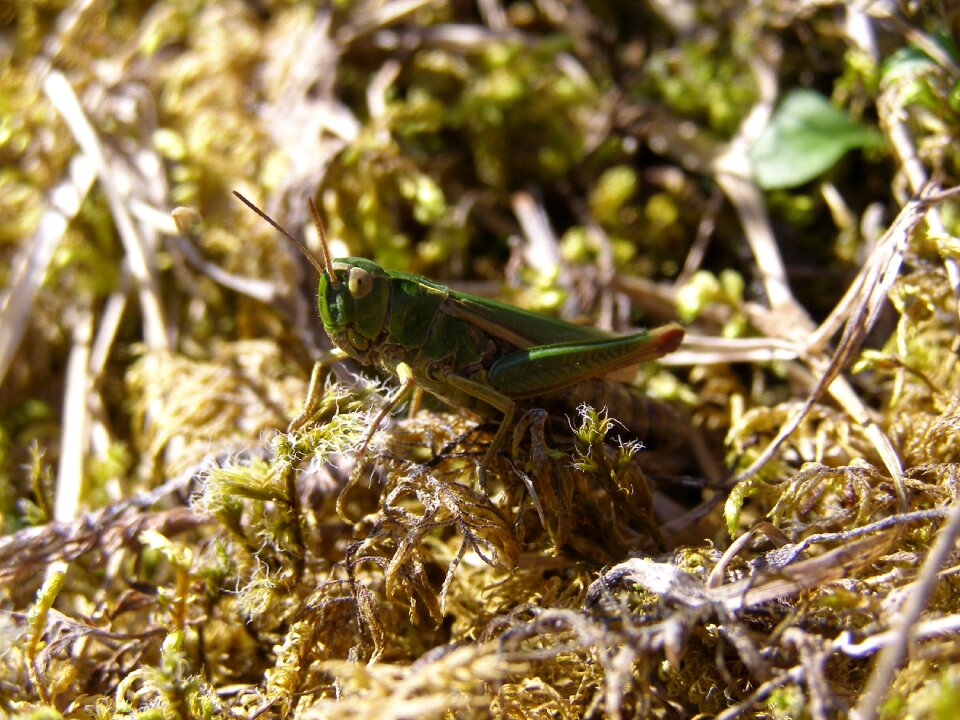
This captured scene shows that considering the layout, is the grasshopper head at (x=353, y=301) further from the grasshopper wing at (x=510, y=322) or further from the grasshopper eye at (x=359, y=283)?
the grasshopper wing at (x=510, y=322)

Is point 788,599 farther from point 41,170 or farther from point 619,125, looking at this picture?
point 41,170

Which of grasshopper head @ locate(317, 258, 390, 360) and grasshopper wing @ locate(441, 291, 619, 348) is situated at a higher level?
grasshopper head @ locate(317, 258, 390, 360)

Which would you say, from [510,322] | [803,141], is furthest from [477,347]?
[803,141]

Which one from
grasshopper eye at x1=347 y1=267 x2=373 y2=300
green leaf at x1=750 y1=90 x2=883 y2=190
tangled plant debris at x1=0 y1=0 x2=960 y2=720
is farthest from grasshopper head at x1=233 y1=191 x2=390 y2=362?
green leaf at x1=750 y1=90 x2=883 y2=190

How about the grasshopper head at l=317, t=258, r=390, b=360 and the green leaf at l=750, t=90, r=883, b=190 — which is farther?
the green leaf at l=750, t=90, r=883, b=190

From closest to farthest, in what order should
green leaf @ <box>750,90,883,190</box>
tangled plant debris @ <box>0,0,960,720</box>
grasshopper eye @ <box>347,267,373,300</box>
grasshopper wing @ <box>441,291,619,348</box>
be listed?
tangled plant debris @ <box>0,0,960,720</box>, grasshopper eye @ <box>347,267,373,300</box>, grasshopper wing @ <box>441,291,619,348</box>, green leaf @ <box>750,90,883,190</box>

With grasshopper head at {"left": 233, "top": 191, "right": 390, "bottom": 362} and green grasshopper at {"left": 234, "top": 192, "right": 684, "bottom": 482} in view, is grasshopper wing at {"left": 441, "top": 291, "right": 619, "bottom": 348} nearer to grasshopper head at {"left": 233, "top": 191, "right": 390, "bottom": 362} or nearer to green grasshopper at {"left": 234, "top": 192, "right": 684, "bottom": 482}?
green grasshopper at {"left": 234, "top": 192, "right": 684, "bottom": 482}

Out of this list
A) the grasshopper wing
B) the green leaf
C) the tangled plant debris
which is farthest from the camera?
the green leaf
